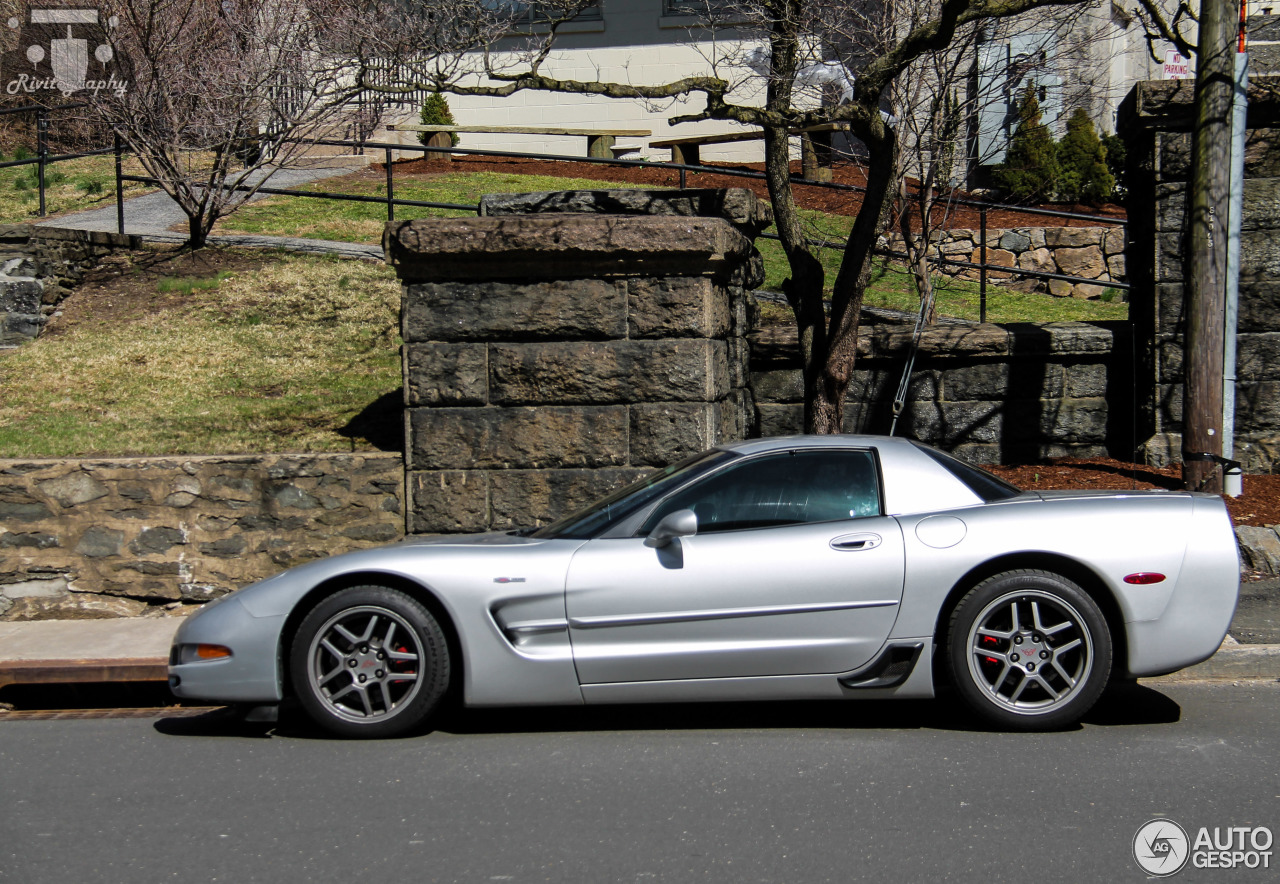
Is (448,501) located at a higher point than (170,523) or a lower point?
higher

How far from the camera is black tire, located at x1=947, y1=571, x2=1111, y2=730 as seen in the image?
4551 millimetres

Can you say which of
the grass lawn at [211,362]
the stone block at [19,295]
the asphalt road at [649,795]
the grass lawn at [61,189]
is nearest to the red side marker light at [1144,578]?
the asphalt road at [649,795]

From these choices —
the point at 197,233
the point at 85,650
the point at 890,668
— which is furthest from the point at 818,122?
the point at 197,233

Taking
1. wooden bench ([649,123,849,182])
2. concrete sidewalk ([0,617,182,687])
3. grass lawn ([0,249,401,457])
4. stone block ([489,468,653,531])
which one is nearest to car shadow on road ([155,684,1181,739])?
concrete sidewalk ([0,617,182,687])

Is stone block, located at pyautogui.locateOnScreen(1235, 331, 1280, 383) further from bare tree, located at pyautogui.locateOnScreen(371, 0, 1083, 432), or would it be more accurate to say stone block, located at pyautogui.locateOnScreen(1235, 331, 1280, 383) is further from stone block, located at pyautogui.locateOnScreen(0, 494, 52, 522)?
stone block, located at pyautogui.locateOnScreen(0, 494, 52, 522)

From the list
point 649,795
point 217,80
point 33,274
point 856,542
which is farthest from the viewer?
point 217,80

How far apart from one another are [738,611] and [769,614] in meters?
0.12

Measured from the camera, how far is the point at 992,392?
848cm

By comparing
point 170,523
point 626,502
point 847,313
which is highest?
point 847,313

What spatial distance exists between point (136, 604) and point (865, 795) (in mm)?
4973

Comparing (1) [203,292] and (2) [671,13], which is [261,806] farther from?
(2) [671,13]

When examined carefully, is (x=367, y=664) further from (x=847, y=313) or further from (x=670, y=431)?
(x=847, y=313)

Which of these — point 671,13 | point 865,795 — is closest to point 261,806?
point 865,795

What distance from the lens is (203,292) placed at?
10.8 meters
